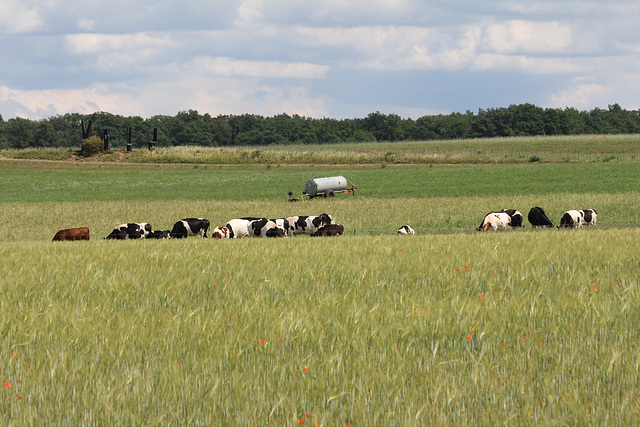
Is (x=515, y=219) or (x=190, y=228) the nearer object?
(x=190, y=228)

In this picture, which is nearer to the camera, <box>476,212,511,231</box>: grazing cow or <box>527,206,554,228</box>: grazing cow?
<box>476,212,511,231</box>: grazing cow

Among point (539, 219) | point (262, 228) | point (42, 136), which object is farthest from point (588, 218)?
point (42, 136)

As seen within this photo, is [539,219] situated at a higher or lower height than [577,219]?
lower

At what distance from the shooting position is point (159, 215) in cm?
3897

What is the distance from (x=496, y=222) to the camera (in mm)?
28719

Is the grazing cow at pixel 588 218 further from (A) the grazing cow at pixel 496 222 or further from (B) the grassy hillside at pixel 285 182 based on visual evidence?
(B) the grassy hillside at pixel 285 182

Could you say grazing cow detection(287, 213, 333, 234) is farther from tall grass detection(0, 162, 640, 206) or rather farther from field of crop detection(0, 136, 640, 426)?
tall grass detection(0, 162, 640, 206)

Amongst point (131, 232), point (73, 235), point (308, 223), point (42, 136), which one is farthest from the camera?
point (42, 136)

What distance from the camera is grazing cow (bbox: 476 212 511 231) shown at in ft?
93.0

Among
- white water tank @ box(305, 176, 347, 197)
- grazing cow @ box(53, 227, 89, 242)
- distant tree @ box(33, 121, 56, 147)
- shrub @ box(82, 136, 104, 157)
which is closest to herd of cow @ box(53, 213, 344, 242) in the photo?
grazing cow @ box(53, 227, 89, 242)

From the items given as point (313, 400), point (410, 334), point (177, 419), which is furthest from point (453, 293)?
point (177, 419)

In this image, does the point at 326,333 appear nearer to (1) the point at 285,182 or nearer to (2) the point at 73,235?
(2) the point at 73,235

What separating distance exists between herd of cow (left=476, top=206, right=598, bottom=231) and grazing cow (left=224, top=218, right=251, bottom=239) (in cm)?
1112

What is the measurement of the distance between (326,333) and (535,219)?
25346 millimetres
